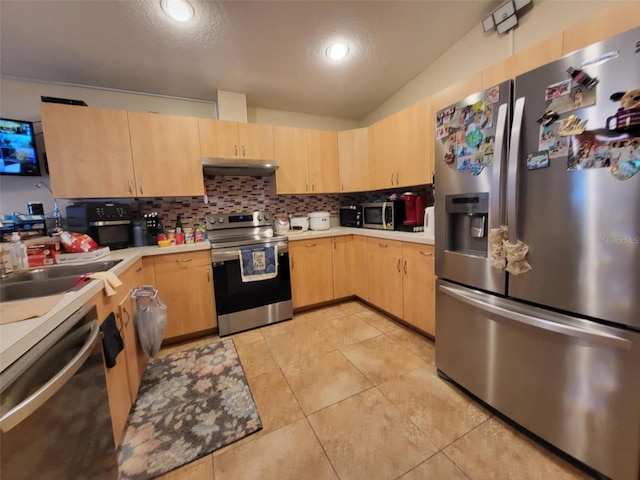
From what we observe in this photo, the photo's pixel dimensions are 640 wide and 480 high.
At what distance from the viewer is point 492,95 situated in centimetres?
125

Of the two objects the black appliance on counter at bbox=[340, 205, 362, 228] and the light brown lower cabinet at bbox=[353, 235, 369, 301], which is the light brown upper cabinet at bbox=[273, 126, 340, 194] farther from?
the light brown lower cabinet at bbox=[353, 235, 369, 301]

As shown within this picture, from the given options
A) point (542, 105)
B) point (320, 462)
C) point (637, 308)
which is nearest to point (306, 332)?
point (320, 462)

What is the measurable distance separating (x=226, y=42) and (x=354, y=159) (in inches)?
65.4

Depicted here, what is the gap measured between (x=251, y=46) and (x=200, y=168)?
3.69 ft

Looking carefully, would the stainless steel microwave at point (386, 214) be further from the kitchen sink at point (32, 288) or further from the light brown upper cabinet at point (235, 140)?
the kitchen sink at point (32, 288)

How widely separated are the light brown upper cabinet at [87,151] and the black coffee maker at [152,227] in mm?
229

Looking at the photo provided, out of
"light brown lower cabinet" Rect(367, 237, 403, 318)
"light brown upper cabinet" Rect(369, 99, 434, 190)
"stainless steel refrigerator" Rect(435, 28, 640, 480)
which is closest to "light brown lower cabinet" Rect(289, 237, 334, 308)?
"light brown lower cabinet" Rect(367, 237, 403, 318)

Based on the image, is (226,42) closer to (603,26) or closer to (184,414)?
(603,26)

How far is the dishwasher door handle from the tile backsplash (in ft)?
6.50

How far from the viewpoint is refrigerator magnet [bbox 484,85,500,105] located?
1231 millimetres

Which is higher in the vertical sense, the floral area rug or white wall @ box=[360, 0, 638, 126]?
white wall @ box=[360, 0, 638, 126]

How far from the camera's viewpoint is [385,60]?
94.2 inches

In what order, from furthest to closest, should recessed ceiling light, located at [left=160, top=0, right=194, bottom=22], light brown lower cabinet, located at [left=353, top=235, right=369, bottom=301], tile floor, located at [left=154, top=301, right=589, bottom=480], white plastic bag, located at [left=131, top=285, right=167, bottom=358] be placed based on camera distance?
light brown lower cabinet, located at [left=353, top=235, right=369, bottom=301]
white plastic bag, located at [left=131, top=285, right=167, bottom=358]
recessed ceiling light, located at [left=160, top=0, right=194, bottom=22]
tile floor, located at [left=154, top=301, right=589, bottom=480]

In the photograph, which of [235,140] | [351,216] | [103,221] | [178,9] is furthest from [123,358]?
[351,216]
